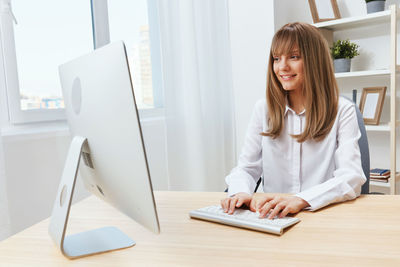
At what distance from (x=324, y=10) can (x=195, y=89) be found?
46.3 inches

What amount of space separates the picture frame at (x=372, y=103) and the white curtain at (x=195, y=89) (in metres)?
0.95

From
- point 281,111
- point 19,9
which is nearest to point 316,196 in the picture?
point 281,111

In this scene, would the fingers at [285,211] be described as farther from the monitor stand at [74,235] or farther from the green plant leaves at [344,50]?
the green plant leaves at [344,50]

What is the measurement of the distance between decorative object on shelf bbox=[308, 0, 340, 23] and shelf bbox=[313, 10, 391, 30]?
73 millimetres

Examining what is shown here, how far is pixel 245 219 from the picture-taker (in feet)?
3.02

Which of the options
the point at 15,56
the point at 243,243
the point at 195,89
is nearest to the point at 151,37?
the point at 195,89

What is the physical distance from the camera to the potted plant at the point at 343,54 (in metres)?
2.49

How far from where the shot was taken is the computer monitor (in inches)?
25.0

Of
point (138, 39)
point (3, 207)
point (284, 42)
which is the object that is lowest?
point (3, 207)

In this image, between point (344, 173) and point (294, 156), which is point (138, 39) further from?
point (344, 173)

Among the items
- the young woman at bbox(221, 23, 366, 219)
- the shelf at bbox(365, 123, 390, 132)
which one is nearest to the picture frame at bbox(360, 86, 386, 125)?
the shelf at bbox(365, 123, 390, 132)

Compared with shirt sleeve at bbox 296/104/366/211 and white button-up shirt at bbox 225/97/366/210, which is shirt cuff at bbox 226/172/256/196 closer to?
white button-up shirt at bbox 225/97/366/210

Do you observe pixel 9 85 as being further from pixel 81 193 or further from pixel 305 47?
pixel 305 47

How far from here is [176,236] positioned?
2.85ft
